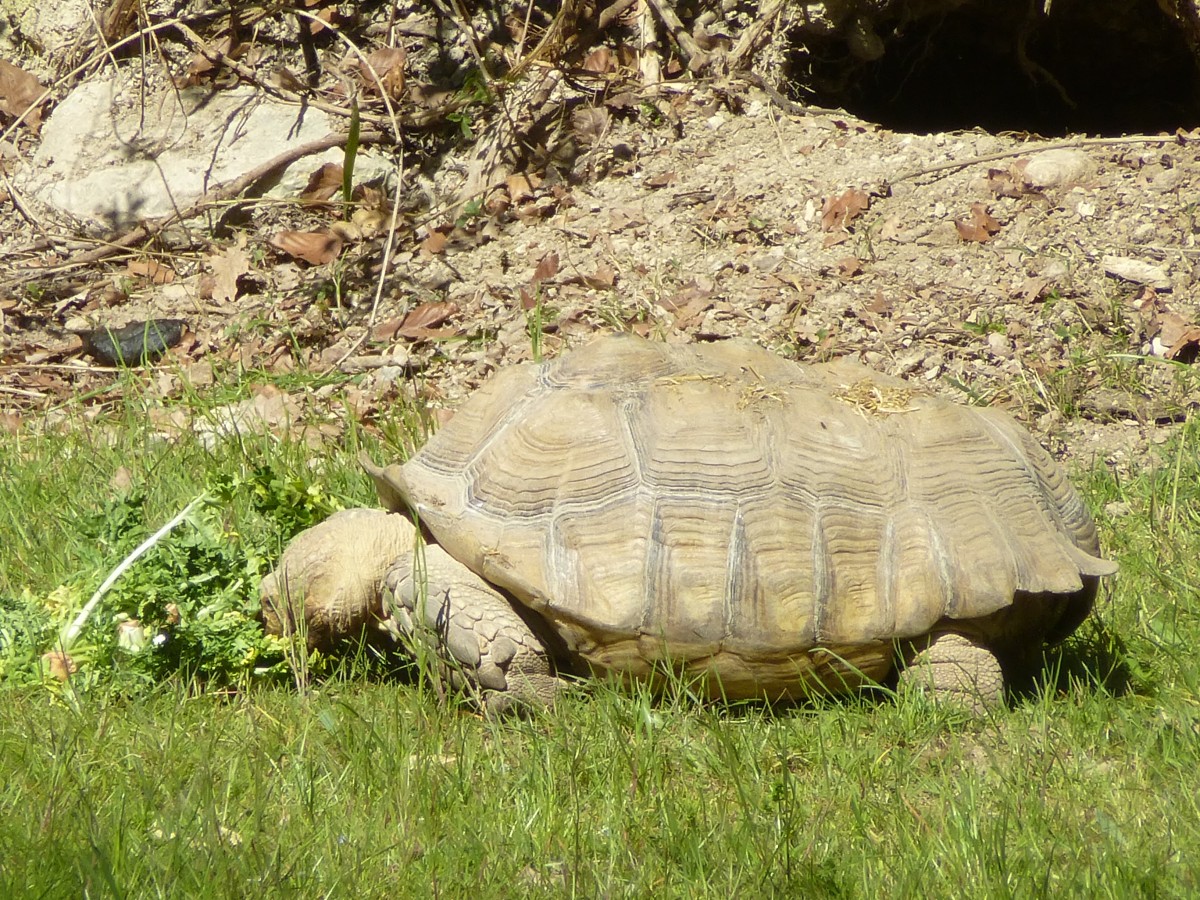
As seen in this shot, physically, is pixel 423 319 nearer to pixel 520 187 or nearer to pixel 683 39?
pixel 520 187

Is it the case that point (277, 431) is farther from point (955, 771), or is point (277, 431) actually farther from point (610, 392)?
point (955, 771)

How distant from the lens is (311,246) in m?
6.43

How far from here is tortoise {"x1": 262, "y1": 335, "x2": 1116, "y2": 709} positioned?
3.26 meters

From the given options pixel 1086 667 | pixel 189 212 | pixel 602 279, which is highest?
pixel 189 212

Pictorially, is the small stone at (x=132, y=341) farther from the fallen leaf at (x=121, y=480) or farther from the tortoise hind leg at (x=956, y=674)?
the tortoise hind leg at (x=956, y=674)

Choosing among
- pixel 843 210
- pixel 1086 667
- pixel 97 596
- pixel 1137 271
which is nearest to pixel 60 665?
pixel 97 596

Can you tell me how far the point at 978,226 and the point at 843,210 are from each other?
630mm

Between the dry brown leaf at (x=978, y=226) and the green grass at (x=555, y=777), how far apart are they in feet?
7.32

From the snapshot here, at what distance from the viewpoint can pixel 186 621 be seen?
138 inches

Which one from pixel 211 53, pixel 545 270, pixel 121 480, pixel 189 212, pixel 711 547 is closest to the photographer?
pixel 711 547

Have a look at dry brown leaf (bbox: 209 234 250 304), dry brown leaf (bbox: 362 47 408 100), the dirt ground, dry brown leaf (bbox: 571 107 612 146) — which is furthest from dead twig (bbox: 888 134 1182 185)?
dry brown leaf (bbox: 209 234 250 304)

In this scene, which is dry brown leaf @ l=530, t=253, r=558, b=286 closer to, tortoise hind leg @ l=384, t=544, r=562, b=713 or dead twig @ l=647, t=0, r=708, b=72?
dead twig @ l=647, t=0, r=708, b=72

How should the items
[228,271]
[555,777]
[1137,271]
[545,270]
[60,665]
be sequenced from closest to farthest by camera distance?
[555,777] < [60,665] < [1137,271] < [545,270] < [228,271]

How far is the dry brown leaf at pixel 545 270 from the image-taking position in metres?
6.11
